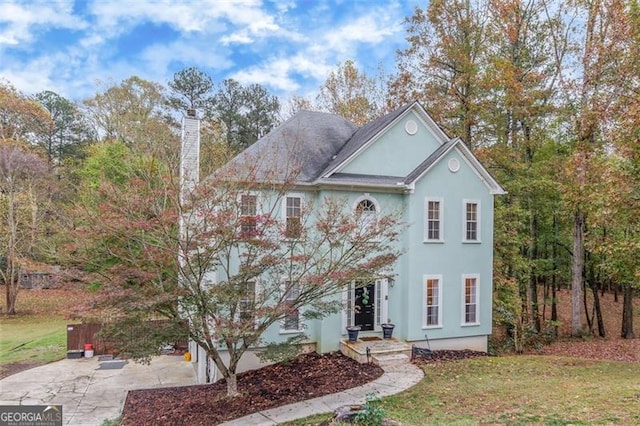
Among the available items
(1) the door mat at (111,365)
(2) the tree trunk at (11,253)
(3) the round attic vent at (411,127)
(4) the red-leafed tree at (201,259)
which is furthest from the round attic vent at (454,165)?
(2) the tree trunk at (11,253)

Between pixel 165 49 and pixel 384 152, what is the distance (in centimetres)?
920

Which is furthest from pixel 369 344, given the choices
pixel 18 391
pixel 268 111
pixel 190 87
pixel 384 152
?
pixel 190 87

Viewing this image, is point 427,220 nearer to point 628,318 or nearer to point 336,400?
point 336,400

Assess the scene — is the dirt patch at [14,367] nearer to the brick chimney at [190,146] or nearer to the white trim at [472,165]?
the brick chimney at [190,146]

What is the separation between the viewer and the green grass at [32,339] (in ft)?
47.8

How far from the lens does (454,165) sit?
1420cm

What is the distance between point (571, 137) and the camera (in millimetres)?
18609

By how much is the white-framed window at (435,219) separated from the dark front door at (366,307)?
9.02 feet

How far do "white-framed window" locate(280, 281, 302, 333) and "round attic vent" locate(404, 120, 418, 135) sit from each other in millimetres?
7228

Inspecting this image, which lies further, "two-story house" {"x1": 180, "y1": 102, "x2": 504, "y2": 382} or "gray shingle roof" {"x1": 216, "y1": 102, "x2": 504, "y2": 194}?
"two-story house" {"x1": 180, "y1": 102, "x2": 504, "y2": 382}

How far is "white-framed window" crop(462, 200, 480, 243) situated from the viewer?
14367mm

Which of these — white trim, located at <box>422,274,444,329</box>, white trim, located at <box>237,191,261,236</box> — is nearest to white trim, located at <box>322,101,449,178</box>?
white trim, located at <box>237,191,261,236</box>

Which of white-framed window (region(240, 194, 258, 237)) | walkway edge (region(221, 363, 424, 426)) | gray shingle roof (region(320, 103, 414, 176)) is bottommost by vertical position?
walkway edge (region(221, 363, 424, 426))

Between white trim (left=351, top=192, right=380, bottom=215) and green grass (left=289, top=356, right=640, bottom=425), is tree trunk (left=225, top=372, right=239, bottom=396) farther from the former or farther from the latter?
white trim (left=351, top=192, right=380, bottom=215)
